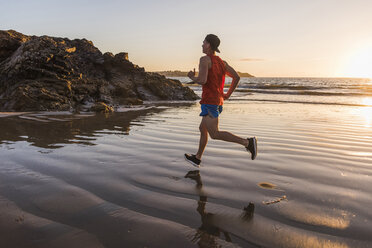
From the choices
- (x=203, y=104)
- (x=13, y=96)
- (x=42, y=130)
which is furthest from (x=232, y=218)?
(x=13, y=96)

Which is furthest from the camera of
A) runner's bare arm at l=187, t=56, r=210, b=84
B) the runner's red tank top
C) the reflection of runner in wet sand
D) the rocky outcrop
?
the rocky outcrop

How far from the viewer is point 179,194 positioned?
9.32ft

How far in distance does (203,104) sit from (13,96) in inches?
398

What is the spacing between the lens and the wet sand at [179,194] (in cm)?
201

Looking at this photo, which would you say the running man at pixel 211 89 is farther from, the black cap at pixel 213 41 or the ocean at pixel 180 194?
the ocean at pixel 180 194

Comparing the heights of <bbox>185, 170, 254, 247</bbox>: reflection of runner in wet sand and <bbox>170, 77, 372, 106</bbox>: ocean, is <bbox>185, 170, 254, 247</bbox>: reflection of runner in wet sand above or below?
below

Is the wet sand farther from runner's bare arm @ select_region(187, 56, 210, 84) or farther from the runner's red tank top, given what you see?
runner's bare arm @ select_region(187, 56, 210, 84)

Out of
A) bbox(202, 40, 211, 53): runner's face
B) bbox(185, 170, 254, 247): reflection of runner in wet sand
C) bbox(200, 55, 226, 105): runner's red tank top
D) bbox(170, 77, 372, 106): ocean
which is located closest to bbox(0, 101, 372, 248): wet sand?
bbox(185, 170, 254, 247): reflection of runner in wet sand

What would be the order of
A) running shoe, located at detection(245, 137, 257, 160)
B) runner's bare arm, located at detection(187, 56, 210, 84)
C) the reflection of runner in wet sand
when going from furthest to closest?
running shoe, located at detection(245, 137, 257, 160), runner's bare arm, located at detection(187, 56, 210, 84), the reflection of runner in wet sand

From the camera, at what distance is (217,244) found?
6.30ft

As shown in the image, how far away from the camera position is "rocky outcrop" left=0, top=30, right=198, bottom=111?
10961 mm

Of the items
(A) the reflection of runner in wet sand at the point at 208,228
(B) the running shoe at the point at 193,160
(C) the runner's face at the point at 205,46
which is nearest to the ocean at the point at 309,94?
(C) the runner's face at the point at 205,46

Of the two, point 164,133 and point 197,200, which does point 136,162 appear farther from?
point 164,133

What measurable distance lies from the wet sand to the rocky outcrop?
6.20m
